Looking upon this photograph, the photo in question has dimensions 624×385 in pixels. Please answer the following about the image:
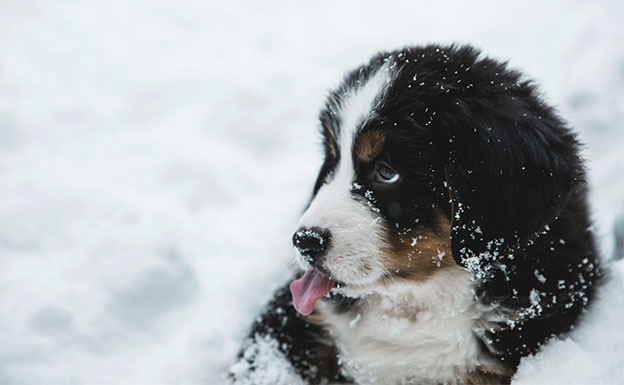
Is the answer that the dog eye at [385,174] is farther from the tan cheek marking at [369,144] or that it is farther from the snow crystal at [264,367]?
the snow crystal at [264,367]

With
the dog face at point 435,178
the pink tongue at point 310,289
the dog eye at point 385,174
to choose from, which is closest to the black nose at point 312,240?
the dog face at point 435,178

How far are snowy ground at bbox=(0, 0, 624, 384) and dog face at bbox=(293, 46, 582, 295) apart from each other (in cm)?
60

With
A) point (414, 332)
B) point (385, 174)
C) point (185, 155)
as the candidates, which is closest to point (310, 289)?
point (414, 332)

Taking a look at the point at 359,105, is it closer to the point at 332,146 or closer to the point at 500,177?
the point at 332,146

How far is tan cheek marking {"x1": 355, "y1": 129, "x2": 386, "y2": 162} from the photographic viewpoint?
2.37 metres

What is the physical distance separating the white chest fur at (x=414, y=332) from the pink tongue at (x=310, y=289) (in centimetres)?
26

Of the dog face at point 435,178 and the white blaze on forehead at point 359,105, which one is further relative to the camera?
the white blaze on forehead at point 359,105

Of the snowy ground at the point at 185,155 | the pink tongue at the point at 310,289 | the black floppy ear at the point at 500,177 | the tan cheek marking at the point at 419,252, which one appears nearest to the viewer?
the black floppy ear at the point at 500,177

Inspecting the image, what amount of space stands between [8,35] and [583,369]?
625 cm

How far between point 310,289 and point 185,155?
2.67m

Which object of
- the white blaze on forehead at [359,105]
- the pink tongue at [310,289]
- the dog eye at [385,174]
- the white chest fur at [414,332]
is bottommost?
the white chest fur at [414,332]

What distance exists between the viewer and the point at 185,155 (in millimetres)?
4840

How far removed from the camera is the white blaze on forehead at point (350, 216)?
230 cm

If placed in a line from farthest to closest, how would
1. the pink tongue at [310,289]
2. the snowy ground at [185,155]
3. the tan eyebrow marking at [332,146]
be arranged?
1. the snowy ground at [185,155]
2. the tan eyebrow marking at [332,146]
3. the pink tongue at [310,289]
